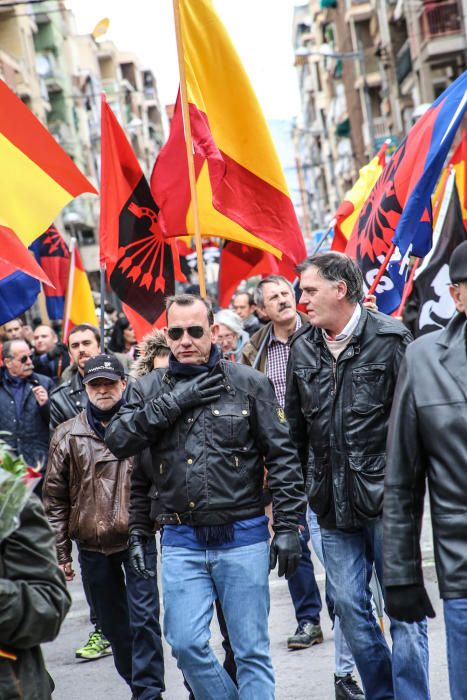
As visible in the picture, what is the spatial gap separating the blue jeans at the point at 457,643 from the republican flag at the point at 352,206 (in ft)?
22.9

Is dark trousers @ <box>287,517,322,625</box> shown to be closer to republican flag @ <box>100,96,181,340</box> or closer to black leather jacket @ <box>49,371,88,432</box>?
black leather jacket @ <box>49,371,88,432</box>

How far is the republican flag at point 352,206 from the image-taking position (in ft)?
35.4

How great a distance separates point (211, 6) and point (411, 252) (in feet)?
6.79

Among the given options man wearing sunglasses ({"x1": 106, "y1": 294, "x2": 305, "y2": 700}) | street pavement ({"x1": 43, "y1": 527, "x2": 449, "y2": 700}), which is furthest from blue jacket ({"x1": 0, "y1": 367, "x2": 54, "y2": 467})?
man wearing sunglasses ({"x1": 106, "y1": 294, "x2": 305, "y2": 700})

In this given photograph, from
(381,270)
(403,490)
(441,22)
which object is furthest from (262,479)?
(441,22)

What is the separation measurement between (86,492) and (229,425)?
1.52m

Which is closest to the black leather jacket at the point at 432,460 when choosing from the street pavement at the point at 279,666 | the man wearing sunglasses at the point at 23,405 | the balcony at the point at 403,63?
the street pavement at the point at 279,666

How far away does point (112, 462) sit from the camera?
652cm

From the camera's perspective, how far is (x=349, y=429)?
17.7ft

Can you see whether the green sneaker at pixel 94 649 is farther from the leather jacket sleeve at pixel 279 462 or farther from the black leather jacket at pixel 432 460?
the black leather jacket at pixel 432 460

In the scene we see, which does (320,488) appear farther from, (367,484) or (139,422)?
(139,422)

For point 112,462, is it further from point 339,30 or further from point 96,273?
point 96,273

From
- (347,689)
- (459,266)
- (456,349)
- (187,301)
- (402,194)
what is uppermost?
(459,266)

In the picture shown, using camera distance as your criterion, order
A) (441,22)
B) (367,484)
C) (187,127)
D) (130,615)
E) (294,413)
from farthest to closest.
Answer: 1. (441,22)
2. (187,127)
3. (130,615)
4. (294,413)
5. (367,484)
